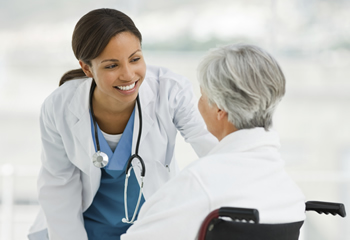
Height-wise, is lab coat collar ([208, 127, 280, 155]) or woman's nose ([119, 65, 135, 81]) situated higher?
woman's nose ([119, 65, 135, 81])

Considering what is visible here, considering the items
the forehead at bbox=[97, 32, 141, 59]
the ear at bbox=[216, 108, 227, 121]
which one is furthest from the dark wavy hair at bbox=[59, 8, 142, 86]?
the ear at bbox=[216, 108, 227, 121]

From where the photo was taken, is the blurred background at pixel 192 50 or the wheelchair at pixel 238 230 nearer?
the wheelchair at pixel 238 230

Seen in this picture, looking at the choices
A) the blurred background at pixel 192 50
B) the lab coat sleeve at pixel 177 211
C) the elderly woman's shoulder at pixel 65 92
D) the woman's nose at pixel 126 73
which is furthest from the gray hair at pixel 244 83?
the blurred background at pixel 192 50

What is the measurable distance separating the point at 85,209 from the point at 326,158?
8.12m

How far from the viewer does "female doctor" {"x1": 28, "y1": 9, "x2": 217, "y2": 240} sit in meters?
1.50

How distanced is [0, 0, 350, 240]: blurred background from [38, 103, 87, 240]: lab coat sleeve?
577 cm

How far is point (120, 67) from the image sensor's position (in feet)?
4.38

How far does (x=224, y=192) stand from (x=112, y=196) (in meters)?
0.74

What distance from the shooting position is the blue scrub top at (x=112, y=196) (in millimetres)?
1514

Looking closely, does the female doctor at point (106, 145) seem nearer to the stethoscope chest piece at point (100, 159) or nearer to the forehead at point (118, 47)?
the stethoscope chest piece at point (100, 159)

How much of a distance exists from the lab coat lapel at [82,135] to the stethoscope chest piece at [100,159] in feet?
0.13

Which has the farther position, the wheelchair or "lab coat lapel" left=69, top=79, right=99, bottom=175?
"lab coat lapel" left=69, top=79, right=99, bottom=175

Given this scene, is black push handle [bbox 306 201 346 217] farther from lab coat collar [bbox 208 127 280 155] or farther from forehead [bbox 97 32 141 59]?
forehead [bbox 97 32 141 59]

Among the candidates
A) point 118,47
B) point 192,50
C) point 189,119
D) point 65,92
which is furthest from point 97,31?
point 192,50
